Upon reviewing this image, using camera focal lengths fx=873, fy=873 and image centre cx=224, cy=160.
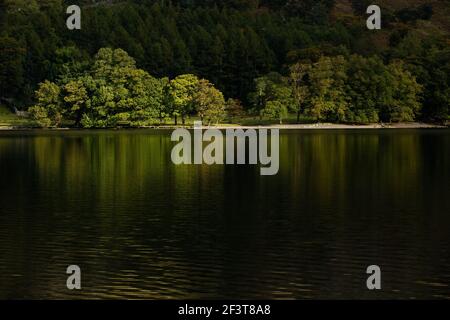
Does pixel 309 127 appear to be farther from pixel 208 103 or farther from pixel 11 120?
pixel 11 120

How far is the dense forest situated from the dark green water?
64.4m

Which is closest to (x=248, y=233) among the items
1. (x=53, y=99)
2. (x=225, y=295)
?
(x=225, y=295)

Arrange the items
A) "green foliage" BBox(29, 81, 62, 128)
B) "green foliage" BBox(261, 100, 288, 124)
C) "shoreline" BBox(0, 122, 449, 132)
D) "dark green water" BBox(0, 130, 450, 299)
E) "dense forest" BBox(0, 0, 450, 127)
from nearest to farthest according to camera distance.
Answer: "dark green water" BBox(0, 130, 450, 299), "green foliage" BBox(29, 81, 62, 128), "dense forest" BBox(0, 0, 450, 127), "shoreline" BBox(0, 122, 449, 132), "green foliage" BBox(261, 100, 288, 124)

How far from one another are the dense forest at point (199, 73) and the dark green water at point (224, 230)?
64436mm

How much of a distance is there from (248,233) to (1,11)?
15706 centimetres

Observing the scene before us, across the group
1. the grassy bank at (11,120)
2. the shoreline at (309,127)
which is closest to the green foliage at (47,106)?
the shoreline at (309,127)

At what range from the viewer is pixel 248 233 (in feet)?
99.0

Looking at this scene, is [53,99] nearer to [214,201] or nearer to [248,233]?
[214,201]

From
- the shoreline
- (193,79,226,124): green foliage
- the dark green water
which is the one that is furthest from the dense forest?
the dark green water

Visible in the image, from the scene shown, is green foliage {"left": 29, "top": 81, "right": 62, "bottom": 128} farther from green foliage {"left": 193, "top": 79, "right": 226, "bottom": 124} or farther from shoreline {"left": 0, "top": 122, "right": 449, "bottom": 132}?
green foliage {"left": 193, "top": 79, "right": 226, "bottom": 124}

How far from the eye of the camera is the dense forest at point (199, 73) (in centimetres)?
12212

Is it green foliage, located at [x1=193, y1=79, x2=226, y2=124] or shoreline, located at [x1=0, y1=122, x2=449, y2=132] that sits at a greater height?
green foliage, located at [x1=193, y1=79, x2=226, y2=124]

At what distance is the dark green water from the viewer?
896 inches

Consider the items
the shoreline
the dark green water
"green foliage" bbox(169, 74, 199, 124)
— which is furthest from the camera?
"green foliage" bbox(169, 74, 199, 124)
